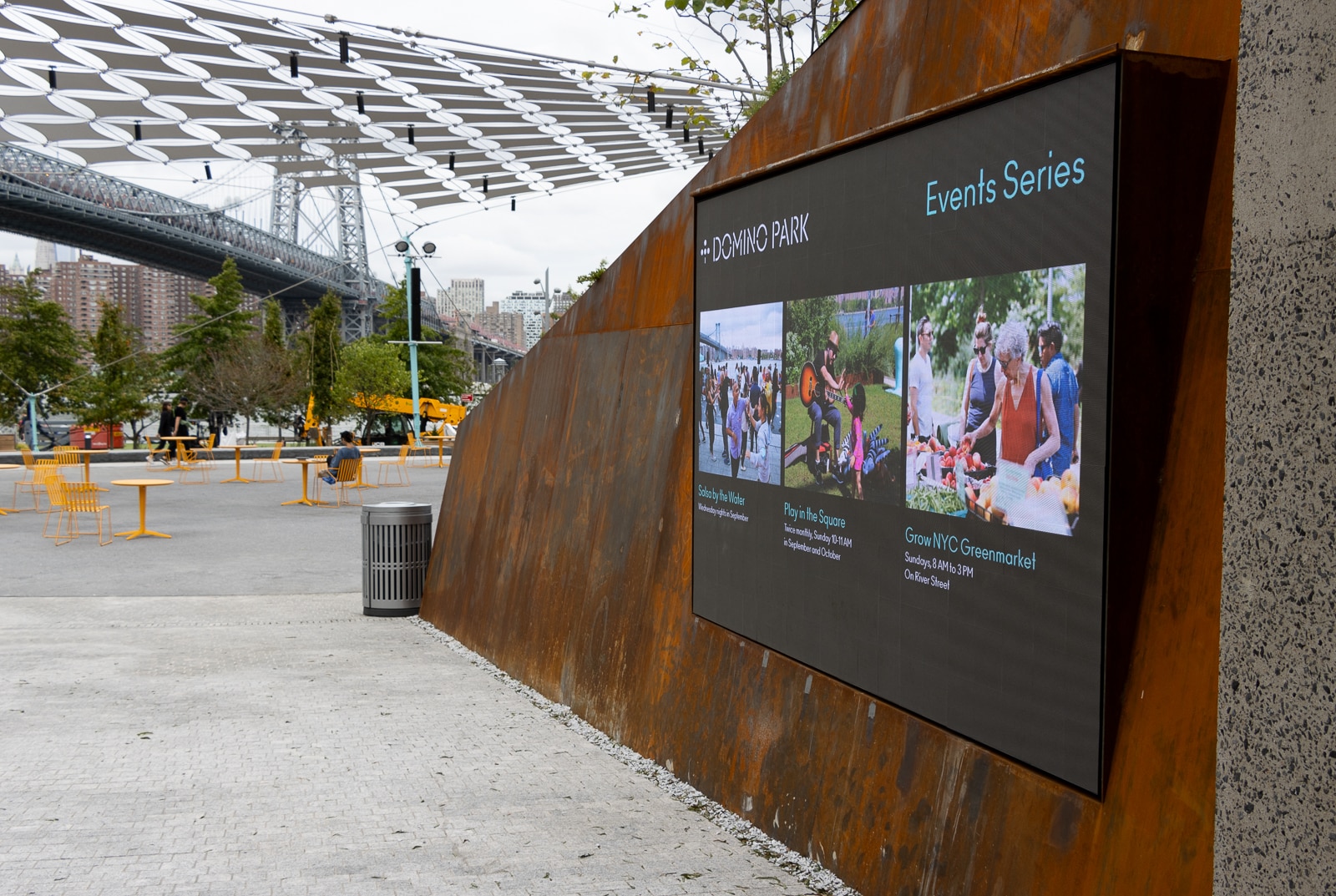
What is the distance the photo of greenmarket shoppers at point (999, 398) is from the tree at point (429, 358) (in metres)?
50.7

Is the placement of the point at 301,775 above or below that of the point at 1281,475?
below

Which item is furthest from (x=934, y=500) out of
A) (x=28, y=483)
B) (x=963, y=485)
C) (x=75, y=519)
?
(x=28, y=483)

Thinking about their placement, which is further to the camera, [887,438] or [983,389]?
[887,438]

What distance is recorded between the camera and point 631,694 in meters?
5.84

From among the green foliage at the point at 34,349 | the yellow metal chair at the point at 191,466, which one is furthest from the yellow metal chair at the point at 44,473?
the green foliage at the point at 34,349

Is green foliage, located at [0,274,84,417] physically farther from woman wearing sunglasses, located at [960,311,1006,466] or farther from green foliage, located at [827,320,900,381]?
woman wearing sunglasses, located at [960,311,1006,466]

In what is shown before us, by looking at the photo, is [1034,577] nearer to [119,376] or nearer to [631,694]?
[631,694]

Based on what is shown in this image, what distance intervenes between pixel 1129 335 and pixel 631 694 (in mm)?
3759

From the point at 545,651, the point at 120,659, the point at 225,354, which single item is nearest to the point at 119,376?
the point at 225,354

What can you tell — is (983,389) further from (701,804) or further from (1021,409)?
(701,804)

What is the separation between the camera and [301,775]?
5301 millimetres

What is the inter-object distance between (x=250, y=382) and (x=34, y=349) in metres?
7.25

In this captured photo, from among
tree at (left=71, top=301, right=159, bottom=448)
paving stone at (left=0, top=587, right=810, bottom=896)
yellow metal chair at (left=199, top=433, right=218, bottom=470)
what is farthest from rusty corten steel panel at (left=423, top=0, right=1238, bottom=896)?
tree at (left=71, top=301, right=159, bottom=448)

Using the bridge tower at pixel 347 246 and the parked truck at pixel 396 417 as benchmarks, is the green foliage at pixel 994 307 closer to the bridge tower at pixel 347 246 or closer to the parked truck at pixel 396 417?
the parked truck at pixel 396 417
